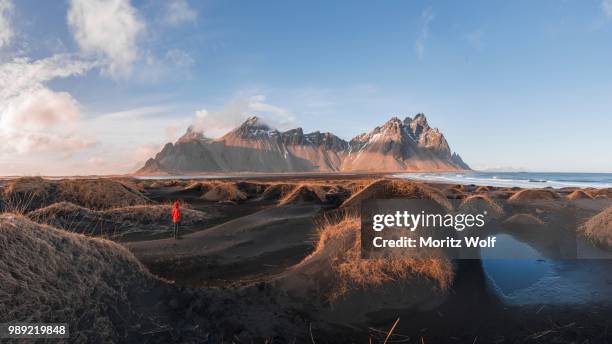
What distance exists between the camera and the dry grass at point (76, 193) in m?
25.6

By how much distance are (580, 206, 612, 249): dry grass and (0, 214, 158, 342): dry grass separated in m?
15.7

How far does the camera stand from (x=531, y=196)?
2728cm

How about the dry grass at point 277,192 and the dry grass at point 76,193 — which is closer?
the dry grass at point 76,193

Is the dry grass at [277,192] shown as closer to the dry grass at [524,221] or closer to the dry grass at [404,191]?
the dry grass at [404,191]

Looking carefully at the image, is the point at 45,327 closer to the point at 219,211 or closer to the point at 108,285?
the point at 108,285

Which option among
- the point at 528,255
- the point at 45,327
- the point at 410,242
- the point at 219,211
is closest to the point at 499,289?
the point at 410,242

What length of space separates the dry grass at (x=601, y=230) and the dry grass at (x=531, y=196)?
12412 mm

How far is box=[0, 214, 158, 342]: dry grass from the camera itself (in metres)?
5.11

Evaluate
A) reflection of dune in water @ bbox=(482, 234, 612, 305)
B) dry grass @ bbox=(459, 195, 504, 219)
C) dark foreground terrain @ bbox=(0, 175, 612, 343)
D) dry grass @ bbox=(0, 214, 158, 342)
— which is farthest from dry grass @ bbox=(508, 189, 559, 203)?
dry grass @ bbox=(0, 214, 158, 342)

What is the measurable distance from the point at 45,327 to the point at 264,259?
25.7 ft

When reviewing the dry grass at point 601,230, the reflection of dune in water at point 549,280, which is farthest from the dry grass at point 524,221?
the reflection of dune in water at point 549,280

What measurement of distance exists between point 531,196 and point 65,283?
101 ft

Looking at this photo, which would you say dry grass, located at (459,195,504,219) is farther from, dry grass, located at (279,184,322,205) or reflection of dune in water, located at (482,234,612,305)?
dry grass, located at (279,184,322,205)

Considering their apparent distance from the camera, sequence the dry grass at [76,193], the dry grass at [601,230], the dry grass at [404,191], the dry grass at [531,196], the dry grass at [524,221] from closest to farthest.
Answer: the dry grass at [601,230]
the dry grass at [404,191]
the dry grass at [524,221]
the dry grass at [76,193]
the dry grass at [531,196]
